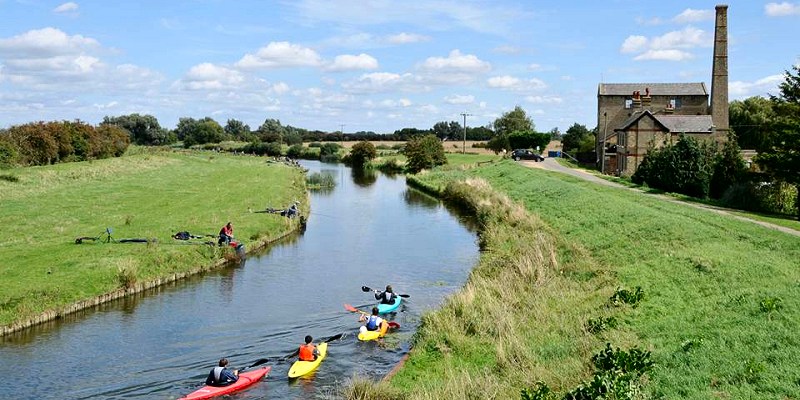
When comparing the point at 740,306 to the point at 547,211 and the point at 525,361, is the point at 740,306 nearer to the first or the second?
the point at 525,361

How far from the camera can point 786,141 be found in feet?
134

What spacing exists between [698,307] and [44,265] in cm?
2660

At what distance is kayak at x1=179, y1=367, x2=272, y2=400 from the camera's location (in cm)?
1981

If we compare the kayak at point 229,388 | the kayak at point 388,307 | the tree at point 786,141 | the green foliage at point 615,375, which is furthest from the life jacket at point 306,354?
the tree at point 786,141

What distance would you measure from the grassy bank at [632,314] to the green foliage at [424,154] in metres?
69.3

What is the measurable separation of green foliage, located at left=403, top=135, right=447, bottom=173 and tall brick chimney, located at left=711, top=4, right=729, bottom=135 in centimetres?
4385

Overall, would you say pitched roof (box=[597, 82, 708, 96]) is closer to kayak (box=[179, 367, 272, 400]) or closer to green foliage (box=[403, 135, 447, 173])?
green foliage (box=[403, 135, 447, 173])

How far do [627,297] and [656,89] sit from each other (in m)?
72.0

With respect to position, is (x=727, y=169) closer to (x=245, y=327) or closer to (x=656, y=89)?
(x=656, y=89)

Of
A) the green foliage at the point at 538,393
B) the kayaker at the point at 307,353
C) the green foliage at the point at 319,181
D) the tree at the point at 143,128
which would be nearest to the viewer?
the green foliage at the point at 538,393

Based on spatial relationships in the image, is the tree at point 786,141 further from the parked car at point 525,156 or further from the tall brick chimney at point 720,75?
the parked car at point 525,156

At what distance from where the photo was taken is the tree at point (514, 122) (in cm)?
15162

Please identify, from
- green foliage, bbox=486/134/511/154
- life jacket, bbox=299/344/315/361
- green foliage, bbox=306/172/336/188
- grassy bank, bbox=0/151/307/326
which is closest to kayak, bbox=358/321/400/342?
life jacket, bbox=299/344/315/361

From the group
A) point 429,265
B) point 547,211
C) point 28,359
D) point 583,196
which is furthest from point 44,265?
point 583,196
